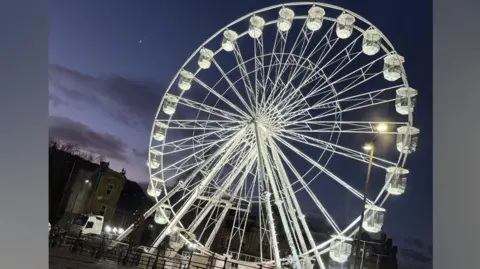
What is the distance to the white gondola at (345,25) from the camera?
509 centimetres

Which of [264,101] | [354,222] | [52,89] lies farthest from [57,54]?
[354,222]

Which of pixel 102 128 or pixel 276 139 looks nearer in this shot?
pixel 102 128

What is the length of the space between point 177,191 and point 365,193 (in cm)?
231

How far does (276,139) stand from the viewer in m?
5.76

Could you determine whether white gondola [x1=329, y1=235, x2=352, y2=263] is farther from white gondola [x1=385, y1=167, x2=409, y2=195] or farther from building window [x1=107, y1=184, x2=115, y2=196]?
building window [x1=107, y1=184, x2=115, y2=196]

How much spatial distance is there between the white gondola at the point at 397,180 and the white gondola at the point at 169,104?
272cm

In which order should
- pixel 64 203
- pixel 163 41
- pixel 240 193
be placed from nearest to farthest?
pixel 64 203
pixel 163 41
pixel 240 193

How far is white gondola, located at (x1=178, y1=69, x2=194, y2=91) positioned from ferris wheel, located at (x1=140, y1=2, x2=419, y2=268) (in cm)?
1

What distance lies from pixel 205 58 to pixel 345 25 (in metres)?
1.79

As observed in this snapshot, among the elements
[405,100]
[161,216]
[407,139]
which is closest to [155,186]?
[161,216]

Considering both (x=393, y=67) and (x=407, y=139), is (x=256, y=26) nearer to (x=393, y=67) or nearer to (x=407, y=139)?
(x=393, y=67)

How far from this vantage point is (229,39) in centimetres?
560

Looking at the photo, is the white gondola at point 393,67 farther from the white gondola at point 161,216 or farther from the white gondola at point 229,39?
the white gondola at point 161,216
